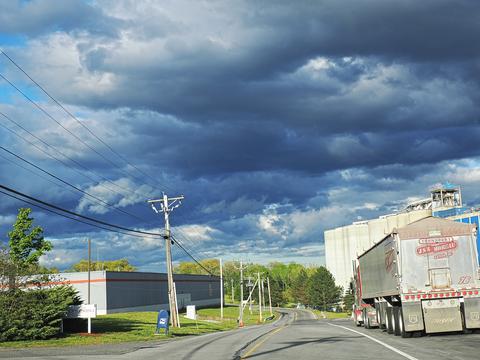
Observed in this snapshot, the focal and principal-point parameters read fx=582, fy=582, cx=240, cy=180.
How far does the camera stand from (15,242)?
53781 mm

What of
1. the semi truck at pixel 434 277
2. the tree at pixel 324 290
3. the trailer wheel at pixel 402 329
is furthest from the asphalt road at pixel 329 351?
the tree at pixel 324 290

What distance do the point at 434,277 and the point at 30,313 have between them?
64.5 feet

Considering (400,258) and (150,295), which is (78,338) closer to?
(400,258)

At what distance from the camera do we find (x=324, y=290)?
6265 inches

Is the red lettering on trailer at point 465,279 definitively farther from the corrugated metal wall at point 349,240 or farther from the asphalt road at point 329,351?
the corrugated metal wall at point 349,240

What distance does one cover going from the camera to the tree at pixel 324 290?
521 ft

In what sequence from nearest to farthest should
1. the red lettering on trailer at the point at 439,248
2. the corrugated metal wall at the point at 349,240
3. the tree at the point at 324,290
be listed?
the red lettering on trailer at the point at 439,248 → the corrugated metal wall at the point at 349,240 → the tree at the point at 324,290

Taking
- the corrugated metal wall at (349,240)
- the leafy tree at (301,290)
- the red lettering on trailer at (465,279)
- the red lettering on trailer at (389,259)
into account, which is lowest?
the leafy tree at (301,290)

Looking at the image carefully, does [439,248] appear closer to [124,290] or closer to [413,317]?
[413,317]

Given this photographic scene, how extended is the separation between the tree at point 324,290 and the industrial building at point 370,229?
533 cm

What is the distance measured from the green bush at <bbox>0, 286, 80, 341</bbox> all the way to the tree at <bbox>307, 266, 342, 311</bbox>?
13282 centimetres

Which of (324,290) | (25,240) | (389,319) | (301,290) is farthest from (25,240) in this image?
(301,290)

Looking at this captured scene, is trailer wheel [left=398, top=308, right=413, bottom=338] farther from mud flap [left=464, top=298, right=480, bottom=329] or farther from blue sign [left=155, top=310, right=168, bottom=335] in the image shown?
blue sign [left=155, top=310, right=168, bottom=335]

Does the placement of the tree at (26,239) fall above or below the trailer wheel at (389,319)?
above
